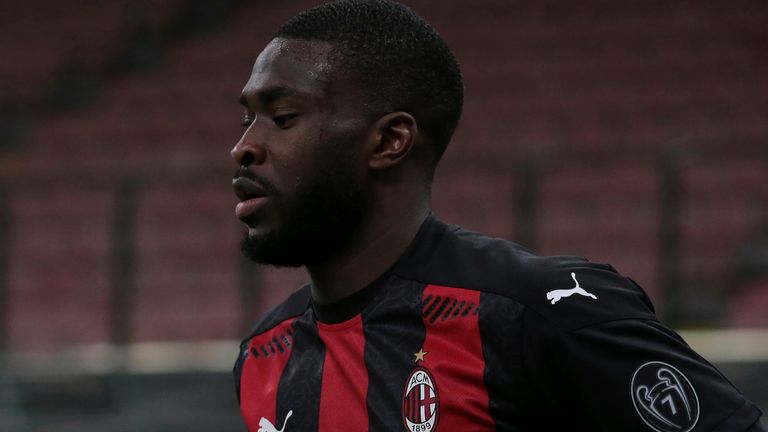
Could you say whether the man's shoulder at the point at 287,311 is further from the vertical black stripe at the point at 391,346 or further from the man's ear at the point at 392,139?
the man's ear at the point at 392,139

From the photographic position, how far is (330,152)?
2.15 meters

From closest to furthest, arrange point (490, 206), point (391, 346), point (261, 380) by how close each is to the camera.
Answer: point (391, 346) → point (261, 380) → point (490, 206)

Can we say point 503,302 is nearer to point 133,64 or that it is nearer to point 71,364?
point 71,364

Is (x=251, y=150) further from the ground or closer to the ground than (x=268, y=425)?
further from the ground

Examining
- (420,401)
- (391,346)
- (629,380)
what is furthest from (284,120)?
(629,380)

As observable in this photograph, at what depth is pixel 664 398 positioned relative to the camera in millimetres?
1891

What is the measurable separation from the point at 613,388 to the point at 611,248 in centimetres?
468

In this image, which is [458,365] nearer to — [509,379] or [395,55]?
[509,379]

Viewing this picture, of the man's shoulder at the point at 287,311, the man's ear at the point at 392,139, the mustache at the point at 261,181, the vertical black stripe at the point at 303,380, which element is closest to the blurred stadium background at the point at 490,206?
the man's shoulder at the point at 287,311

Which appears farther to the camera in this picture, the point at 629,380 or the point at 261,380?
the point at 261,380

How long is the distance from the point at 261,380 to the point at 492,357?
581mm

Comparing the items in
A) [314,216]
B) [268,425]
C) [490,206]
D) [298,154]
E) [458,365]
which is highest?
[490,206]

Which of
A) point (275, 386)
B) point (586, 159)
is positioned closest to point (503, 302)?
point (275, 386)

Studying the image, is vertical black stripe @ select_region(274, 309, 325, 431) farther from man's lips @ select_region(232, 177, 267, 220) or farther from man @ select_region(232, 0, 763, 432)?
man's lips @ select_region(232, 177, 267, 220)
